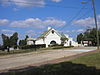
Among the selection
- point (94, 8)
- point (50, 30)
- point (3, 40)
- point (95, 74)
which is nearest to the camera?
point (95, 74)

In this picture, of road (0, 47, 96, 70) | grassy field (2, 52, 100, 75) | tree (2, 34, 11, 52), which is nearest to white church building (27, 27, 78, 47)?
tree (2, 34, 11, 52)

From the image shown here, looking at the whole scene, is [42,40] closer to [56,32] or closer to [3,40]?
[56,32]

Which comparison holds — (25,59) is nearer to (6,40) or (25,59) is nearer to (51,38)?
(6,40)

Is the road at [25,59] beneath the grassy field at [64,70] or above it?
beneath

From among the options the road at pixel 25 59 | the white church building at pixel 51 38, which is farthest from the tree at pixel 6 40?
the road at pixel 25 59

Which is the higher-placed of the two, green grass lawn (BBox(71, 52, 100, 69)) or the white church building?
the white church building

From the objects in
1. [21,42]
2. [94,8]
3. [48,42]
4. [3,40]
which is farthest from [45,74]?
[21,42]

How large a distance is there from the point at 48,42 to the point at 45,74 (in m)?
52.2

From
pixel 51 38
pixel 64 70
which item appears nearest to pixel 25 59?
pixel 64 70

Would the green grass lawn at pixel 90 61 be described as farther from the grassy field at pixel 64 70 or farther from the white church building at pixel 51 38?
the white church building at pixel 51 38

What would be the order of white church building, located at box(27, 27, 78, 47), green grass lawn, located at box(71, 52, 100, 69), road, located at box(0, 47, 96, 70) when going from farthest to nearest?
1. white church building, located at box(27, 27, 78, 47)
2. road, located at box(0, 47, 96, 70)
3. green grass lawn, located at box(71, 52, 100, 69)

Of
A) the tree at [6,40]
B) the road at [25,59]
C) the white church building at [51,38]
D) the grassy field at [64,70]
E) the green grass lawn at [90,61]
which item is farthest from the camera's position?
the white church building at [51,38]

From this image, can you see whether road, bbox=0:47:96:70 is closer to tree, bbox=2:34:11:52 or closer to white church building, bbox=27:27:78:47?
tree, bbox=2:34:11:52

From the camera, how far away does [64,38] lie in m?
64.7
